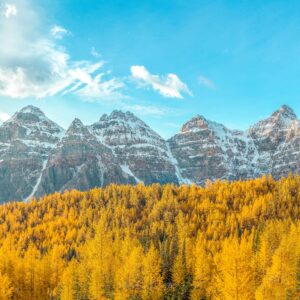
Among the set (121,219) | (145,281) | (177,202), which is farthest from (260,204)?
(145,281)

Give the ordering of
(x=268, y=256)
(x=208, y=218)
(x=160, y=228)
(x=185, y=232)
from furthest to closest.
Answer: (x=208, y=218) < (x=160, y=228) < (x=185, y=232) < (x=268, y=256)

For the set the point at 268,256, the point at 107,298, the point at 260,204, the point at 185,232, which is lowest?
the point at 107,298

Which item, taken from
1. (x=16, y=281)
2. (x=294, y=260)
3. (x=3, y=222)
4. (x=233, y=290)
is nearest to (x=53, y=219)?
(x=3, y=222)

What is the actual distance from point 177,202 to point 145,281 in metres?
108

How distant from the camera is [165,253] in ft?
379

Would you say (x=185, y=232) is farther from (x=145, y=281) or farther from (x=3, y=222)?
(x=3, y=222)

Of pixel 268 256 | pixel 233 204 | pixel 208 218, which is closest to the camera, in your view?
pixel 268 256

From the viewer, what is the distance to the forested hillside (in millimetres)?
69312

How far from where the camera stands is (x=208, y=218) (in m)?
169

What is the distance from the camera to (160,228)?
15350cm

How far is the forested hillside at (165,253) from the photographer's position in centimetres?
6931

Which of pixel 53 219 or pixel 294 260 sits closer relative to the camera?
pixel 294 260

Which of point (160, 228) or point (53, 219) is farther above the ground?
point (53, 219)

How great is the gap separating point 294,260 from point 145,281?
30862 mm
